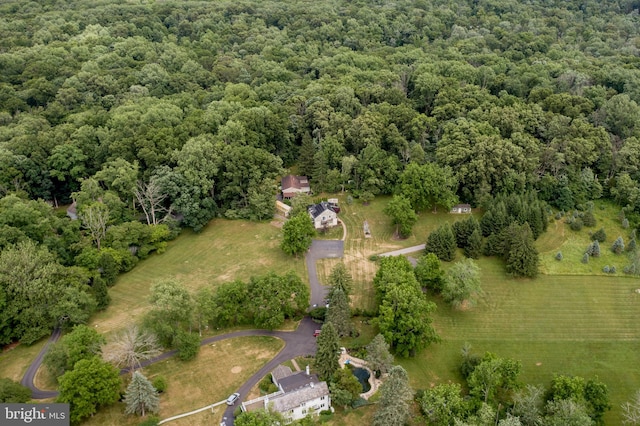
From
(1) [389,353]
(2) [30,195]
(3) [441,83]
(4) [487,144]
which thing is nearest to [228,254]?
(1) [389,353]

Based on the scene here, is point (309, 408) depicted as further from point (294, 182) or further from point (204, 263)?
point (294, 182)

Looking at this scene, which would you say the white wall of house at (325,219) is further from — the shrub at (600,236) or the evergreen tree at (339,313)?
the shrub at (600,236)

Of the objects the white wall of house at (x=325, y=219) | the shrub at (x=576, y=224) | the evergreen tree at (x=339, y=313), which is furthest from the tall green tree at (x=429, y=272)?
the shrub at (x=576, y=224)

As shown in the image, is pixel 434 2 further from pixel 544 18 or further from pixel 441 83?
pixel 441 83

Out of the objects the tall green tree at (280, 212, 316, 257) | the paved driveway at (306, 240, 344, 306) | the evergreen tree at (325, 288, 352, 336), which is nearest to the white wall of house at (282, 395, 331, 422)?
the evergreen tree at (325, 288, 352, 336)

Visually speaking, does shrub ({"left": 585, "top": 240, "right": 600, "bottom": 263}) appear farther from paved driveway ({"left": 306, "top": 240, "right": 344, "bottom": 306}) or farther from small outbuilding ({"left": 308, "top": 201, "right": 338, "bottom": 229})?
small outbuilding ({"left": 308, "top": 201, "right": 338, "bottom": 229})
